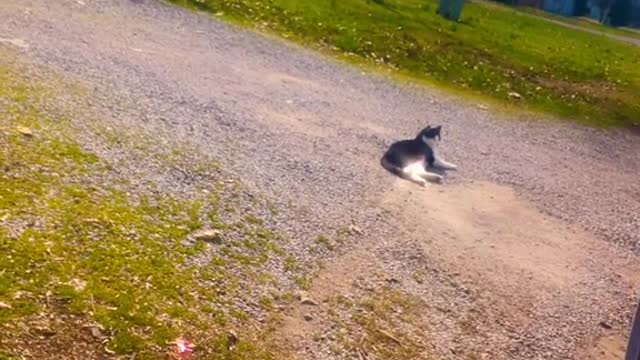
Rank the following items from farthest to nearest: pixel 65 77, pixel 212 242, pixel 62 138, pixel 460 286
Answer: pixel 65 77
pixel 62 138
pixel 460 286
pixel 212 242

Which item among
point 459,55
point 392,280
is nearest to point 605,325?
point 392,280

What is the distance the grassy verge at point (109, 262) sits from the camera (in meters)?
5.59

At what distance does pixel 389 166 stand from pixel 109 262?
18.0 feet

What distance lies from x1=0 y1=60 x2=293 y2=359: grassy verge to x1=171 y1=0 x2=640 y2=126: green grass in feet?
36.1

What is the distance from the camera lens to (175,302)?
6281 mm

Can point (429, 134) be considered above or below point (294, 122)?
above

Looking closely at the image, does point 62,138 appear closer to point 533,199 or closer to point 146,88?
point 146,88

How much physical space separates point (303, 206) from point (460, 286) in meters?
2.10

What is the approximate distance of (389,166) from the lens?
11.0 m

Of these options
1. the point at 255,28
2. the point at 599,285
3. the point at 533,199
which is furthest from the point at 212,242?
the point at 255,28

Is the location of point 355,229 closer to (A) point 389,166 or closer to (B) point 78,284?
(A) point 389,166

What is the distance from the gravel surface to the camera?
986 centimetres

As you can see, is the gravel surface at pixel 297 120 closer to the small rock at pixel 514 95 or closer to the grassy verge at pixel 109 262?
the grassy verge at pixel 109 262

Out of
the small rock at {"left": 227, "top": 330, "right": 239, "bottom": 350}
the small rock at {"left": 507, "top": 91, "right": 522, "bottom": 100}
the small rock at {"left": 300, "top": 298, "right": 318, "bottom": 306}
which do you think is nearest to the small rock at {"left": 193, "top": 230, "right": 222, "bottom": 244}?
the small rock at {"left": 300, "top": 298, "right": 318, "bottom": 306}
